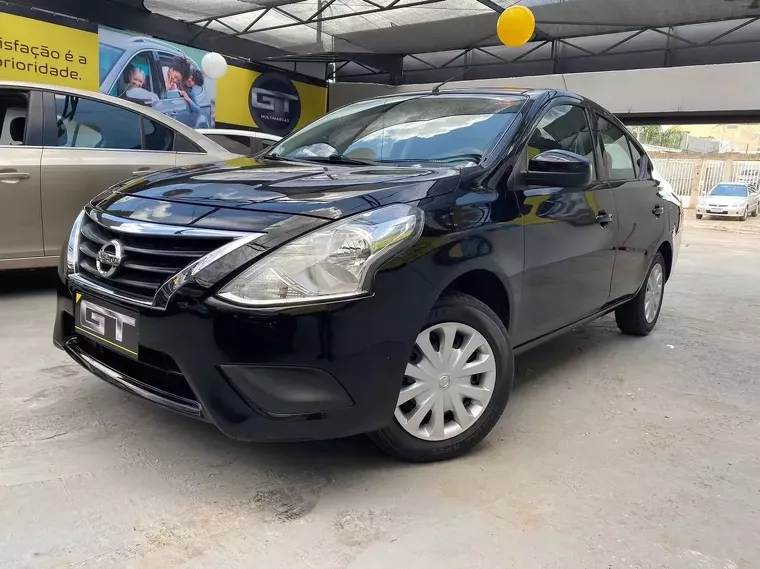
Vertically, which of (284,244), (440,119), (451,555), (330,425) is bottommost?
(451,555)

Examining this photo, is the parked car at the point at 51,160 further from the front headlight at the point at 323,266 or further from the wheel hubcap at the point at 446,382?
the wheel hubcap at the point at 446,382

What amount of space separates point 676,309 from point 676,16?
8073 mm

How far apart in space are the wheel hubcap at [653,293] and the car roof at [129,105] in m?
3.38

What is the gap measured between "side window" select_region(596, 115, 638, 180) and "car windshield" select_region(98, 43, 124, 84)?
8365 millimetres

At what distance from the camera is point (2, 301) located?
14.5ft

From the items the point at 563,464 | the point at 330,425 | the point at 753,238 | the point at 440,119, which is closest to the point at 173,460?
the point at 330,425

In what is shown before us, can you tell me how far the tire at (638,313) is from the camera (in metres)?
4.32

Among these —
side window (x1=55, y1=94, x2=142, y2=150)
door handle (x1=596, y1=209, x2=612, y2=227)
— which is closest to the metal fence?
door handle (x1=596, y1=209, x2=612, y2=227)

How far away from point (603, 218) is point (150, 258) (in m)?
2.33

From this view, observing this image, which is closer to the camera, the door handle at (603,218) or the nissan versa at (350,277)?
the nissan versa at (350,277)

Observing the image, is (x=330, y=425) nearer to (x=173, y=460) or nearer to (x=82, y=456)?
(x=173, y=460)

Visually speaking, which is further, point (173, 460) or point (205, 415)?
point (173, 460)

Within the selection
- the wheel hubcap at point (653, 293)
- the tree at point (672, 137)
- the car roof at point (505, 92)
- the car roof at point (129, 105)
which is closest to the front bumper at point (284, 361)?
the car roof at point (505, 92)

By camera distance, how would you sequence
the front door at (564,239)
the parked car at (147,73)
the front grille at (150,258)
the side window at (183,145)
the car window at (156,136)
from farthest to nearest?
the parked car at (147,73), the side window at (183,145), the car window at (156,136), the front door at (564,239), the front grille at (150,258)
